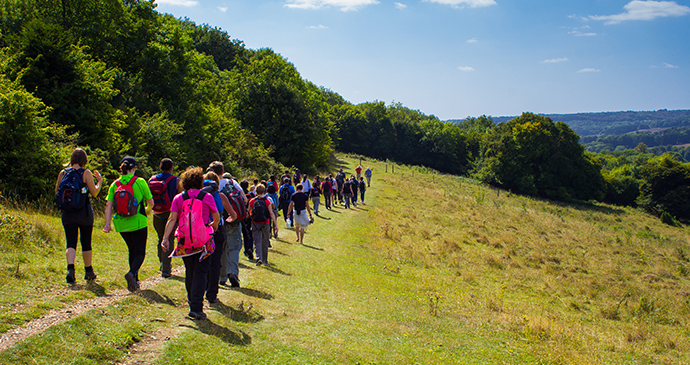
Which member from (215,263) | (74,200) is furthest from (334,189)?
(74,200)

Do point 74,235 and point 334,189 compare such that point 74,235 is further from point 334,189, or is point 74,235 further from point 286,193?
point 334,189

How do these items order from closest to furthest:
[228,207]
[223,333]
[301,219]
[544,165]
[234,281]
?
[223,333] < [228,207] < [234,281] < [301,219] < [544,165]

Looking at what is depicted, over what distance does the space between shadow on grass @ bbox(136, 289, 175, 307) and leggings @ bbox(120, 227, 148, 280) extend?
0.33 metres

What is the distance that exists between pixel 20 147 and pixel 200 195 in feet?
32.5

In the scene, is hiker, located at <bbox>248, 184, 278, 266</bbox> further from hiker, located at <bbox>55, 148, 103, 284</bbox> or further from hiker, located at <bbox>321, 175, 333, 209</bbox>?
hiker, located at <bbox>321, 175, 333, 209</bbox>

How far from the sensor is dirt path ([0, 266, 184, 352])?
14.2ft

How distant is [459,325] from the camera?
839 centimetres

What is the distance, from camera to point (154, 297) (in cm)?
638

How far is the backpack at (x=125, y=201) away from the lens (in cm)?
627

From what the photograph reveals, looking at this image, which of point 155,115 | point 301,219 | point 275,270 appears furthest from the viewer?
point 155,115

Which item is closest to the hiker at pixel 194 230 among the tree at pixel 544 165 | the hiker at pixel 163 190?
the hiker at pixel 163 190

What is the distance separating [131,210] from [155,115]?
19.4 metres

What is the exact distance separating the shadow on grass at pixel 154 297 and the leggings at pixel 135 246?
1.09 ft

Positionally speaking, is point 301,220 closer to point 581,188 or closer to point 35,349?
point 35,349
